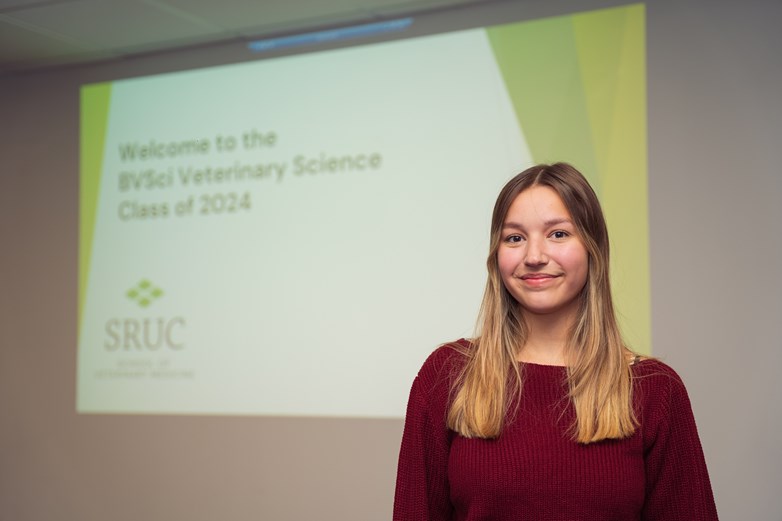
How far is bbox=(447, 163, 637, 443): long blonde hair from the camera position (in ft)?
4.72

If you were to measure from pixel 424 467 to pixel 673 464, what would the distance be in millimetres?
420

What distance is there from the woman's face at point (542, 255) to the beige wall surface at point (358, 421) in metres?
1.85

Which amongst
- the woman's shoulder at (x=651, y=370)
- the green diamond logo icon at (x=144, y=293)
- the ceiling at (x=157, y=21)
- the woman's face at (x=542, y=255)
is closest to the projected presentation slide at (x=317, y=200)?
the green diamond logo icon at (x=144, y=293)

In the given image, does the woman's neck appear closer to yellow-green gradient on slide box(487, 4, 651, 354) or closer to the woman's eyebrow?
the woman's eyebrow

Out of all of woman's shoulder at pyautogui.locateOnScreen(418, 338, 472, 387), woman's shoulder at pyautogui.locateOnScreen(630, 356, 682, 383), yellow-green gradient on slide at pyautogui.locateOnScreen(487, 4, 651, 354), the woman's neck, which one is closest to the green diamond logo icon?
yellow-green gradient on slide at pyautogui.locateOnScreen(487, 4, 651, 354)

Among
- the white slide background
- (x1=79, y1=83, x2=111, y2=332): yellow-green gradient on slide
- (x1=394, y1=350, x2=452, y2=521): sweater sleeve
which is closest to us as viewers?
(x1=394, y1=350, x2=452, y2=521): sweater sleeve

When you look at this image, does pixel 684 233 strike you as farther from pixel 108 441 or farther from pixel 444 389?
pixel 108 441

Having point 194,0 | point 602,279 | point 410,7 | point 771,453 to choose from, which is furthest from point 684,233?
point 194,0

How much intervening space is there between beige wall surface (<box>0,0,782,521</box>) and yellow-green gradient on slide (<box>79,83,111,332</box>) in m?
0.08

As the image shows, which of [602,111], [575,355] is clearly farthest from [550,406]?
[602,111]

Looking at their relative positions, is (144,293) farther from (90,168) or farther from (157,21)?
(157,21)

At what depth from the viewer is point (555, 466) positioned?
1.42 metres

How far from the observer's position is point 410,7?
11.8 feet

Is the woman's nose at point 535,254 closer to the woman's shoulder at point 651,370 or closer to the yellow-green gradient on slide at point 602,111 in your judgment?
the woman's shoulder at point 651,370
